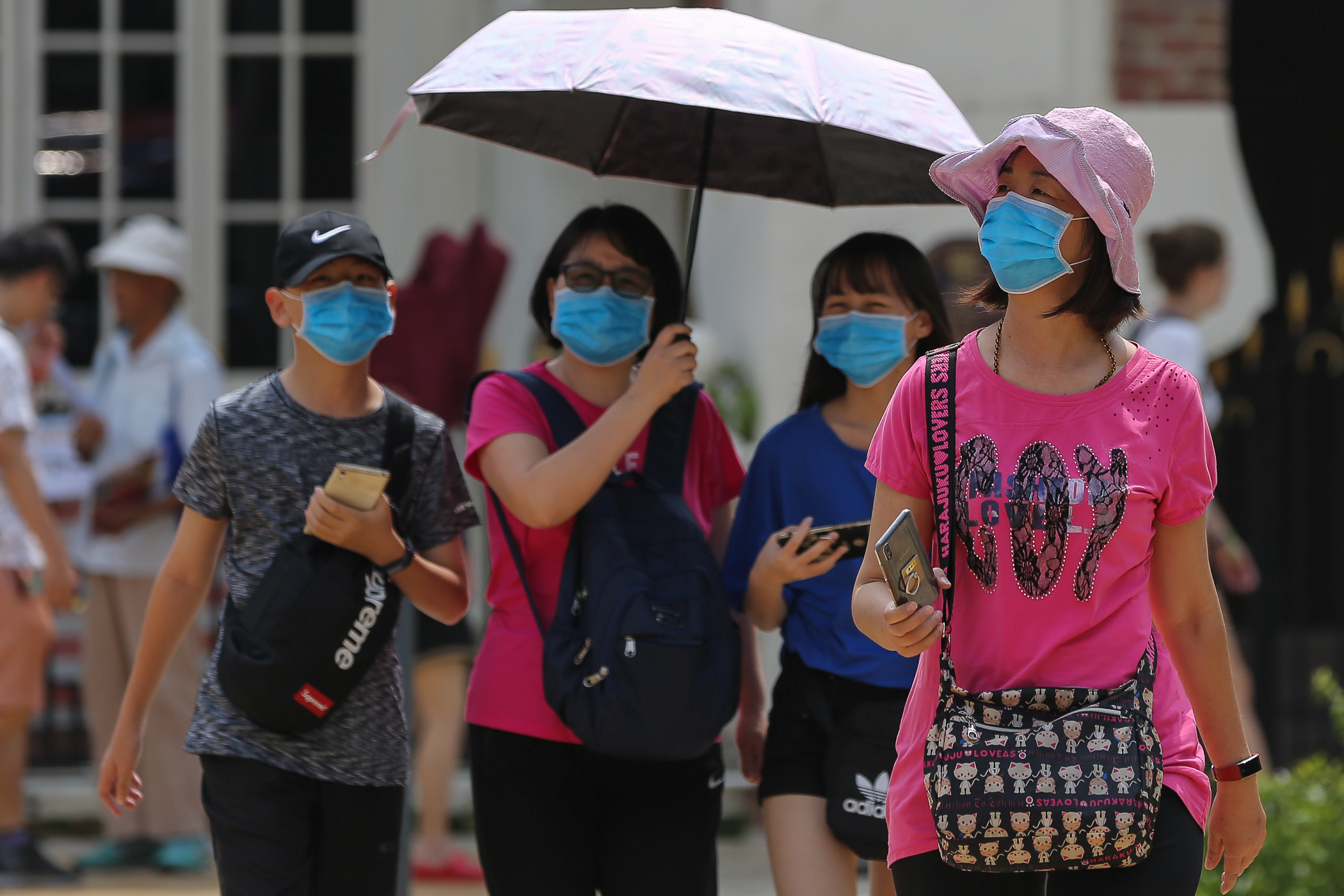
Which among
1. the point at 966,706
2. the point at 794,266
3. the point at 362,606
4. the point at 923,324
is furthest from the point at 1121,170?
the point at 794,266

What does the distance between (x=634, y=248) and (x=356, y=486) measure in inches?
31.2

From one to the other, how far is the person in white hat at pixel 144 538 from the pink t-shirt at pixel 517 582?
3018 mm

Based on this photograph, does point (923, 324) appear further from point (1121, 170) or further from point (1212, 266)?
point (1212, 266)

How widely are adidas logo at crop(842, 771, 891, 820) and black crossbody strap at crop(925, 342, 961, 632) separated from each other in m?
0.77

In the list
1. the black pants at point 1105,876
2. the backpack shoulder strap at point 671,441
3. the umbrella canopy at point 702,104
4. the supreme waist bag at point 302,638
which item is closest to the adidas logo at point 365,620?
the supreme waist bag at point 302,638

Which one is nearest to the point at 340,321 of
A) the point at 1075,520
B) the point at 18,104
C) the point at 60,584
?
the point at 1075,520

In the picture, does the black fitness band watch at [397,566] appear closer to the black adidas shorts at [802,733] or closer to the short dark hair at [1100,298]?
the black adidas shorts at [802,733]

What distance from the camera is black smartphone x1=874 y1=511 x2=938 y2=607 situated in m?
2.40

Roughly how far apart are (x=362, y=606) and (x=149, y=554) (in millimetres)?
3206

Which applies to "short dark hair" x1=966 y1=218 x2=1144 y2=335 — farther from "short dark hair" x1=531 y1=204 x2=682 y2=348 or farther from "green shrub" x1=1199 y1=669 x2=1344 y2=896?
"green shrub" x1=1199 y1=669 x2=1344 y2=896

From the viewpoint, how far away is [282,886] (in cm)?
321

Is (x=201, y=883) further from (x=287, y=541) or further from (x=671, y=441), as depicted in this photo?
(x=671, y=441)

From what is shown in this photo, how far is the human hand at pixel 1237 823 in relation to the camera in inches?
105

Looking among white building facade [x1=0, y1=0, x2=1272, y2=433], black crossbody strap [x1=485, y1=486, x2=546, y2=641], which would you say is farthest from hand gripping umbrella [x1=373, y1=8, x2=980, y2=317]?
white building facade [x1=0, y1=0, x2=1272, y2=433]
